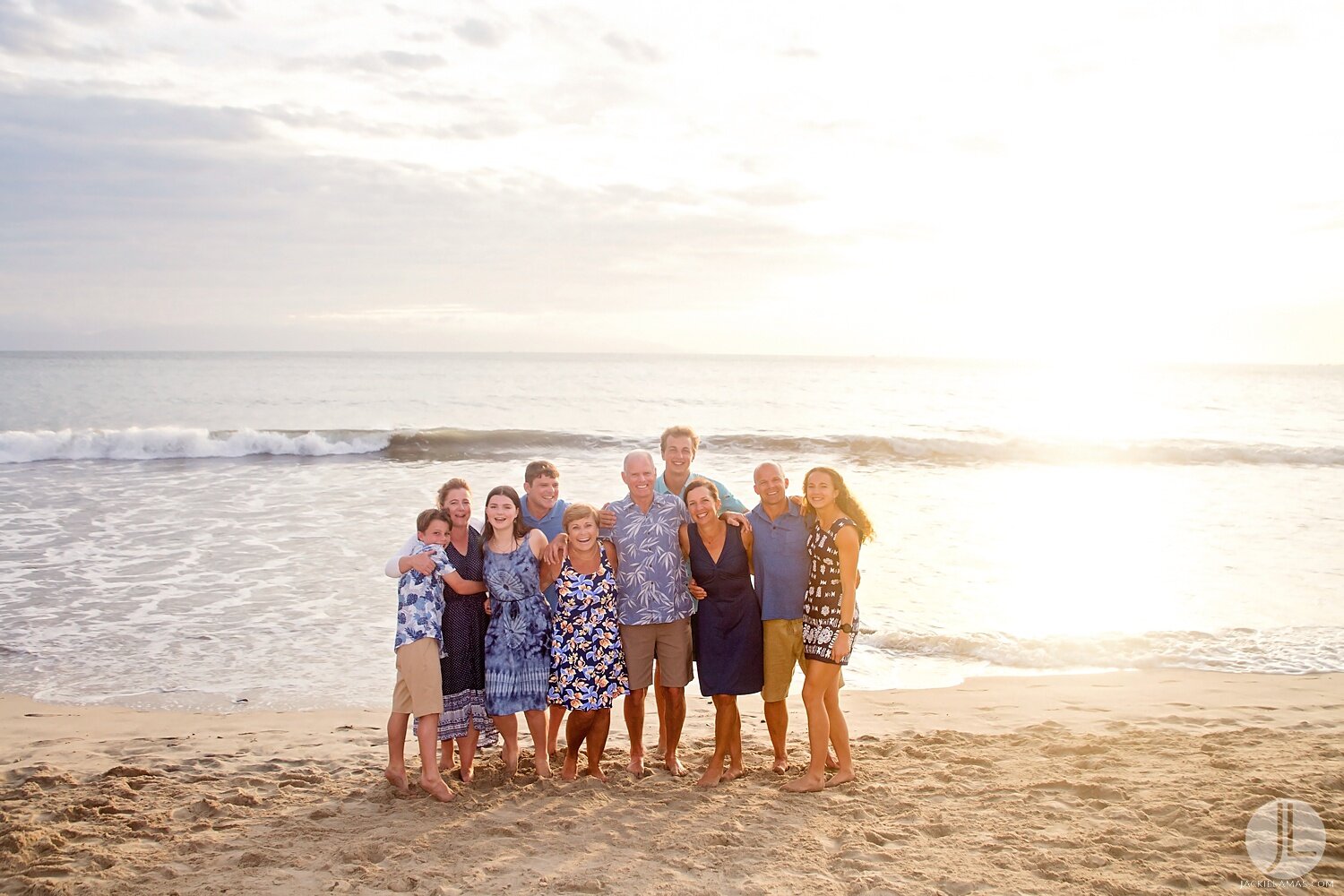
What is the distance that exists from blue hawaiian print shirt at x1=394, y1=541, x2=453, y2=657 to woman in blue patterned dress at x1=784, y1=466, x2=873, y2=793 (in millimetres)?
1873

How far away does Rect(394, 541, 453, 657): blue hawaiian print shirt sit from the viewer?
446 cm

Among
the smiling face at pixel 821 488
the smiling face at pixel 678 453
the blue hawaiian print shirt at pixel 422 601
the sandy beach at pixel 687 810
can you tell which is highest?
the smiling face at pixel 678 453

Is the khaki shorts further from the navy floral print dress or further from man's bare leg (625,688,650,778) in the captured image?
the navy floral print dress

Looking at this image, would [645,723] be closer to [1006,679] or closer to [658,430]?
[1006,679]

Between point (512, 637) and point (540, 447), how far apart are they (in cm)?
1914

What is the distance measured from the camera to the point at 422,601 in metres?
4.51

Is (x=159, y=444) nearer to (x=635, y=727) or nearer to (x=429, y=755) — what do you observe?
(x=429, y=755)

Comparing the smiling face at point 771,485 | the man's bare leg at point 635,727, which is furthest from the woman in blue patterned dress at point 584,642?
the smiling face at point 771,485

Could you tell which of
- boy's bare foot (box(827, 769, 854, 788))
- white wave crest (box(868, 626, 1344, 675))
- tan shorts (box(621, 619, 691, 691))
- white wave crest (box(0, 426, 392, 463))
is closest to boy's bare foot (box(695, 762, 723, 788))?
tan shorts (box(621, 619, 691, 691))

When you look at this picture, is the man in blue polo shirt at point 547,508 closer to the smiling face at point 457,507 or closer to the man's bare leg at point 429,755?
the smiling face at point 457,507

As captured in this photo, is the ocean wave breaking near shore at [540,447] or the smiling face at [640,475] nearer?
the smiling face at [640,475]
